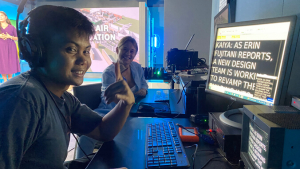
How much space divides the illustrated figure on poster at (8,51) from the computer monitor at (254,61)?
5272mm

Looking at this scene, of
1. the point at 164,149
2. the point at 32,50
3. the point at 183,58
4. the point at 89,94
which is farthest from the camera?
the point at 183,58

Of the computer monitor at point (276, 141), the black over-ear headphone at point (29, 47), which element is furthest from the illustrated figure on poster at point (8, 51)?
the computer monitor at point (276, 141)

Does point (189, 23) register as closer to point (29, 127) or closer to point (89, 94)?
point (89, 94)

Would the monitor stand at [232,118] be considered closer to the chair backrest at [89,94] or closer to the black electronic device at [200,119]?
the black electronic device at [200,119]

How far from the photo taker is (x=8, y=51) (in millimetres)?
4805

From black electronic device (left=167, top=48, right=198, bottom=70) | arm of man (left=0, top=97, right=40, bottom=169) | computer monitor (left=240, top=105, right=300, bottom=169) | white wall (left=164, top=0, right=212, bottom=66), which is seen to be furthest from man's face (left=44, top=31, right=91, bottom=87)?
white wall (left=164, top=0, right=212, bottom=66)

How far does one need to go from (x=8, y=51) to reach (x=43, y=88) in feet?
17.5

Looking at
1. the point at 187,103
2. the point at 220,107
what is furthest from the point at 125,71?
the point at 220,107

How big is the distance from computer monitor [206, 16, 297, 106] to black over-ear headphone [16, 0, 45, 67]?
2.58 ft

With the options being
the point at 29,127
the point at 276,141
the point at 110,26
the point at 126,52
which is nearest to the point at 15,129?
the point at 29,127

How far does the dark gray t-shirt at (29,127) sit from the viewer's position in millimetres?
472

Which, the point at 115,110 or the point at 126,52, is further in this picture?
the point at 126,52

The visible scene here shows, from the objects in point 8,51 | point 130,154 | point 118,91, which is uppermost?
point 8,51

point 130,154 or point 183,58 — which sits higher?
point 183,58
